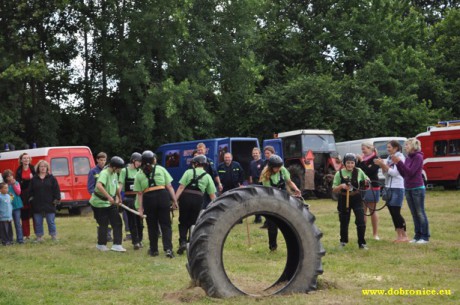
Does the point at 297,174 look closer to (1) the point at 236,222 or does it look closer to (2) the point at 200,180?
(2) the point at 200,180

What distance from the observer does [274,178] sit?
1182 cm

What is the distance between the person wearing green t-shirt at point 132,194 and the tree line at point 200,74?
1338cm

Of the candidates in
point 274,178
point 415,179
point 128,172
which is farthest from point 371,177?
point 128,172

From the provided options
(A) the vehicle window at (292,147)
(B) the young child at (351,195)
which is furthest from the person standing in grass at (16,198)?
(A) the vehicle window at (292,147)

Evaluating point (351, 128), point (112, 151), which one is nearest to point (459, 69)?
point (351, 128)

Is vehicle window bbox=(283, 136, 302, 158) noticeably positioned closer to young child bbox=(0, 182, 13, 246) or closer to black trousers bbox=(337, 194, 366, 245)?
young child bbox=(0, 182, 13, 246)

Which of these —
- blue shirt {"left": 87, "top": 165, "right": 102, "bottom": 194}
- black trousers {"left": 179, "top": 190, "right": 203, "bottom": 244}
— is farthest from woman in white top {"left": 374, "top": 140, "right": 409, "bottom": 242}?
blue shirt {"left": 87, "top": 165, "right": 102, "bottom": 194}

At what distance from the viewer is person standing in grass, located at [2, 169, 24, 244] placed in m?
13.6

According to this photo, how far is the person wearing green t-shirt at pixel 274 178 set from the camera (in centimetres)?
1091

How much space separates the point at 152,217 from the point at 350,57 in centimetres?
2515

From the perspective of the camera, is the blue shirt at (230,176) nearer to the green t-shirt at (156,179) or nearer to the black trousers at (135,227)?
the black trousers at (135,227)

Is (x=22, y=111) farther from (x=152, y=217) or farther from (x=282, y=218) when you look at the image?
(x=282, y=218)

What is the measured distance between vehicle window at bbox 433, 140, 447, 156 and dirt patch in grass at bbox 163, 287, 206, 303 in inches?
841

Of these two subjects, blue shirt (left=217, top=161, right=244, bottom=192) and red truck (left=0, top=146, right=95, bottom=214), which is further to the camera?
red truck (left=0, top=146, right=95, bottom=214)
